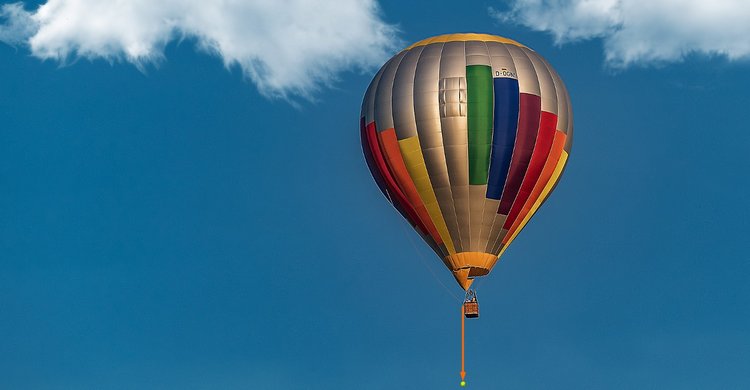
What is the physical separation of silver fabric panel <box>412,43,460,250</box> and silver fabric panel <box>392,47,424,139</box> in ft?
0.75

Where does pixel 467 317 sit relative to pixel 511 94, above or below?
below

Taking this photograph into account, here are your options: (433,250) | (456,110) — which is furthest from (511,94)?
(433,250)

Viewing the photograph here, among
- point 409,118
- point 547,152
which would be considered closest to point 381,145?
point 409,118

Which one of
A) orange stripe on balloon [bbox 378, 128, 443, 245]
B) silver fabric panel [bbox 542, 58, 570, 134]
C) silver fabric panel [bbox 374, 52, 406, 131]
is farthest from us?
silver fabric panel [bbox 542, 58, 570, 134]

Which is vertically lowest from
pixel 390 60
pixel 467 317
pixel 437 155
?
pixel 467 317

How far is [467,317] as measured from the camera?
72.9 meters

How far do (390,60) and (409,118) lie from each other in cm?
368

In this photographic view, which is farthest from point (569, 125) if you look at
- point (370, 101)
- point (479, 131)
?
point (370, 101)

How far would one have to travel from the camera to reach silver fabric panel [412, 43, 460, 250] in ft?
239

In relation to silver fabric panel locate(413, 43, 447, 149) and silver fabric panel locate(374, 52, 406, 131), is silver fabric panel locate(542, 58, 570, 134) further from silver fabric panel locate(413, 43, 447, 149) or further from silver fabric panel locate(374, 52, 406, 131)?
silver fabric panel locate(374, 52, 406, 131)

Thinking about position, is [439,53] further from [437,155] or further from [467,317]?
[467,317]

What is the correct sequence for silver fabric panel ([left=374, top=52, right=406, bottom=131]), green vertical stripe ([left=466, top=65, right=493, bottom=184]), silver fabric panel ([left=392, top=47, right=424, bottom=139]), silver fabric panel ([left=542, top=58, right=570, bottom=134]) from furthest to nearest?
silver fabric panel ([left=542, top=58, right=570, bottom=134]) → silver fabric panel ([left=374, top=52, right=406, bottom=131]) → silver fabric panel ([left=392, top=47, right=424, bottom=139]) → green vertical stripe ([left=466, top=65, right=493, bottom=184])

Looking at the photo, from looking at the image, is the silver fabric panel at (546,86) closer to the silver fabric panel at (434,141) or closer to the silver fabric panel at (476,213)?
the silver fabric panel at (476,213)

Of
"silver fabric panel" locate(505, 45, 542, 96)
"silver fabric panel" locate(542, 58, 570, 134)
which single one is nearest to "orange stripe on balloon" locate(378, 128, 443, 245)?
"silver fabric panel" locate(505, 45, 542, 96)
